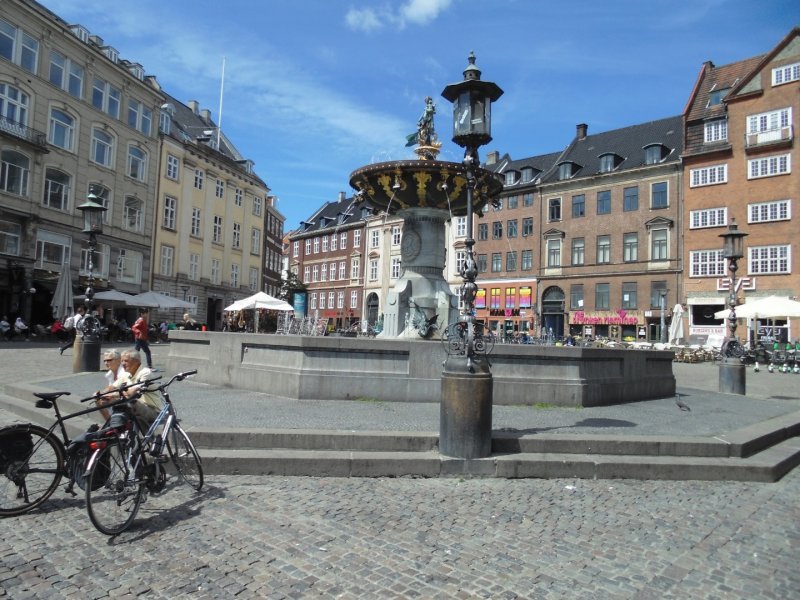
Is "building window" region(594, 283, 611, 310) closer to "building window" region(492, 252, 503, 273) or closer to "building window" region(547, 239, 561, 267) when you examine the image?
"building window" region(547, 239, 561, 267)

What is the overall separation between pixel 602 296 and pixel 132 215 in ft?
119

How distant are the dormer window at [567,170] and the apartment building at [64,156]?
3341 cm

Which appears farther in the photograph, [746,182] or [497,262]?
[497,262]

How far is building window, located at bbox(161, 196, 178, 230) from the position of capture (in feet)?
136

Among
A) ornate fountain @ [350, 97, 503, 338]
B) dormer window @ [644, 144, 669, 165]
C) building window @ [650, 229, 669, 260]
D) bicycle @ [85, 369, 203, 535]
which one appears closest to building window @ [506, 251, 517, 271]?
building window @ [650, 229, 669, 260]

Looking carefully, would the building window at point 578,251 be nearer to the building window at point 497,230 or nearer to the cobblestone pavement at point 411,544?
the building window at point 497,230

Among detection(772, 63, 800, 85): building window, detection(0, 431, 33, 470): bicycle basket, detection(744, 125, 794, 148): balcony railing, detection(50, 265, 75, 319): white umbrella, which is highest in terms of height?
detection(772, 63, 800, 85): building window

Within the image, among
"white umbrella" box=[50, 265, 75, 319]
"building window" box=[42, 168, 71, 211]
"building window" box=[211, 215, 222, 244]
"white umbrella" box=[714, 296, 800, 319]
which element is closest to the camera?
"white umbrella" box=[714, 296, 800, 319]

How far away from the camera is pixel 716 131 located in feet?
133

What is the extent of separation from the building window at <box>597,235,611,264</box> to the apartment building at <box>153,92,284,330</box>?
101 ft

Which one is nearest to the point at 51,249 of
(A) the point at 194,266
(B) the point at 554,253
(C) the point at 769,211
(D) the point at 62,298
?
(D) the point at 62,298

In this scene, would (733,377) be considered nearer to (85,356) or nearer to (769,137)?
(85,356)

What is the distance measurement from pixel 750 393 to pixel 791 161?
96.6ft

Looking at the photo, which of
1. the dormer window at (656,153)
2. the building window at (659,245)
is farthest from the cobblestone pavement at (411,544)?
the dormer window at (656,153)
